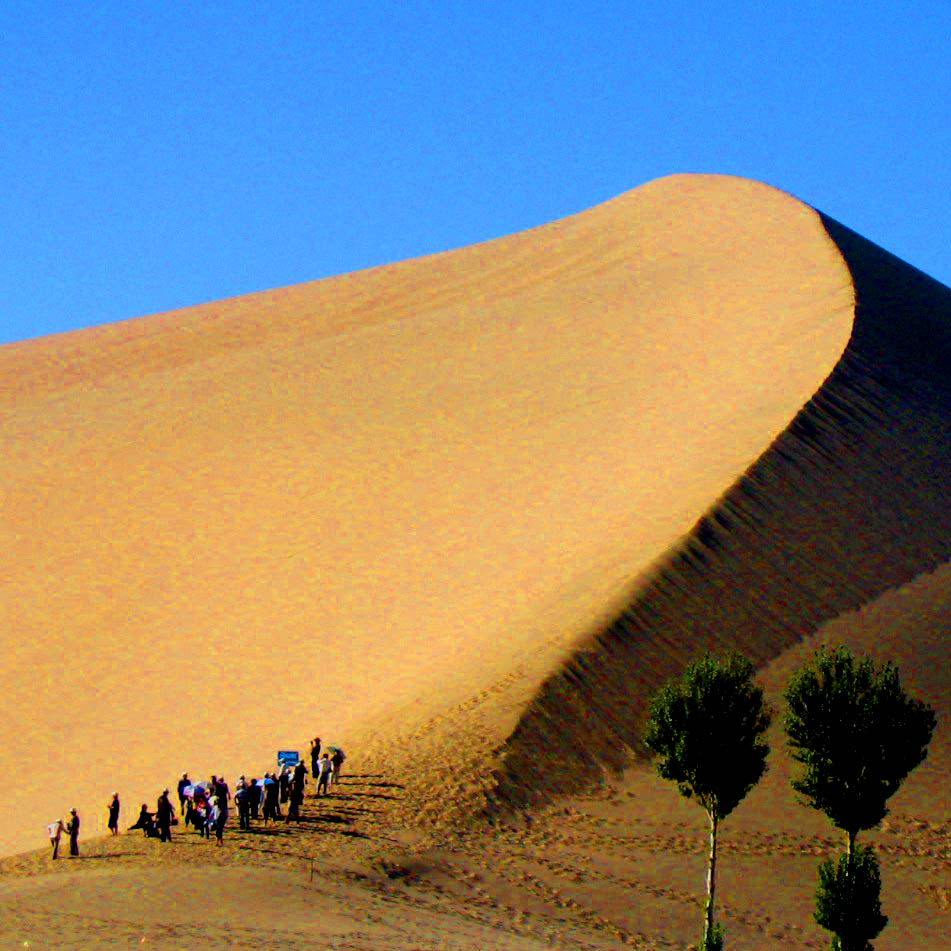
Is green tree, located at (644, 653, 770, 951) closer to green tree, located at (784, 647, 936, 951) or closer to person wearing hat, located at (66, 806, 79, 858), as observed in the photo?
green tree, located at (784, 647, 936, 951)

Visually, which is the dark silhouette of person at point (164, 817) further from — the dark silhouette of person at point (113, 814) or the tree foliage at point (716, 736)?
the tree foliage at point (716, 736)

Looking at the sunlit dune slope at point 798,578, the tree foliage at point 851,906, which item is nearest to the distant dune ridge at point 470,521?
the sunlit dune slope at point 798,578

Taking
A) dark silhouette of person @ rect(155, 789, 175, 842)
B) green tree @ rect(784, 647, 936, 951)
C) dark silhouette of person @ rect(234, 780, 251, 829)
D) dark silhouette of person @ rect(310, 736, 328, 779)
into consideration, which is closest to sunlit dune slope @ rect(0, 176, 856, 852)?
dark silhouette of person @ rect(310, 736, 328, 779)

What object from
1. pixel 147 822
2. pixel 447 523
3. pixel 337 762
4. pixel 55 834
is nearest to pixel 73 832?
pixel 55 834

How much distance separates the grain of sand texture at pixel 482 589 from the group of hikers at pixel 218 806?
11.6 inches

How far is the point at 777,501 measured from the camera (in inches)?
1131

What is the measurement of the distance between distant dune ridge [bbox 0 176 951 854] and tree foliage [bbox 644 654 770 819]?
3.35 m

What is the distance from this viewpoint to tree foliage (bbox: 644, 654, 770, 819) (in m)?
18.0

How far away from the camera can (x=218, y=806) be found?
18.3 metres

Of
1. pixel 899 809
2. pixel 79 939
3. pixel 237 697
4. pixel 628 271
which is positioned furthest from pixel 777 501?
pixel 628 271

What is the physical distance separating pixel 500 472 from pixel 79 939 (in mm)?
20093

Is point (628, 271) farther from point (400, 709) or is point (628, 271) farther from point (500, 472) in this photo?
point (400, 709)

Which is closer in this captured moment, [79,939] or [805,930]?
[79,939]

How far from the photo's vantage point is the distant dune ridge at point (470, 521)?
23.7 metres
